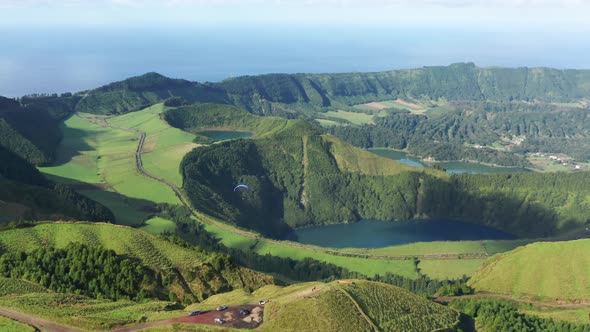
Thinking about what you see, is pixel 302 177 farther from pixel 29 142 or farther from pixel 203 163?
pixel 29 142

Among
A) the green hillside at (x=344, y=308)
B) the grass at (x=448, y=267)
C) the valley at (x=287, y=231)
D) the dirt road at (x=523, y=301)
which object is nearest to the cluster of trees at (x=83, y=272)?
the valley at (x=287, y=231)

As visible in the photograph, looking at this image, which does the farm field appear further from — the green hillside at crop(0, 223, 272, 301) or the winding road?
the green hillside at crop(0, 223, 272, 301)

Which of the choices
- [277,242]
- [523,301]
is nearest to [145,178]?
[277,242]

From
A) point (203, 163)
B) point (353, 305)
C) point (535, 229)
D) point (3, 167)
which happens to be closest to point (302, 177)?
point (203, 163)

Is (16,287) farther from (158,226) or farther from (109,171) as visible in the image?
(109,171)

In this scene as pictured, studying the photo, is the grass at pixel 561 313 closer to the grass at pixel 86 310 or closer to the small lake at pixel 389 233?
the grass at pixel 86 310
